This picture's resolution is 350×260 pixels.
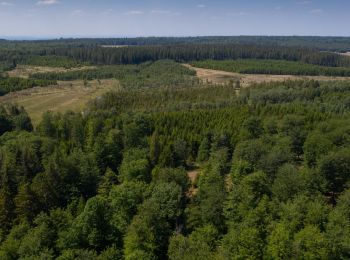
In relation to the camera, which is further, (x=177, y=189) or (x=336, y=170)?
(x=336, y=170)

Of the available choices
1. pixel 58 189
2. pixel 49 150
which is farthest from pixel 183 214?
pixel 49 150

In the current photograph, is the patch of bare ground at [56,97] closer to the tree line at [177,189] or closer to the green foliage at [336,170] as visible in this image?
the tree line at [177,189]

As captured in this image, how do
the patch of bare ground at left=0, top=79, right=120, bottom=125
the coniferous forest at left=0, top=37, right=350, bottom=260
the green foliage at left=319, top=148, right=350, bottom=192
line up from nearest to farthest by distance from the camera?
1. the coniferous forest at left=0, top=37, right=350, bottom=260
2. the green foliage at left=319, top=148, right=350, bottom=192
3. the patch of bare ground at left=0, top=79, right=120, bottom=125

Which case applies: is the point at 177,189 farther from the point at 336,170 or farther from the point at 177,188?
the point at 336,170

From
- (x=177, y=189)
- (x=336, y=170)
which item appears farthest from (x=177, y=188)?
(x=336, y=170)

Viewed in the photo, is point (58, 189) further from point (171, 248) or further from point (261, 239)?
point (261, 239)

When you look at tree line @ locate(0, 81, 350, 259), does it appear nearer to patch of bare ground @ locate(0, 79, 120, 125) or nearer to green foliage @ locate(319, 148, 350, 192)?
green foliage @ locate(319, 148, 350, 192)

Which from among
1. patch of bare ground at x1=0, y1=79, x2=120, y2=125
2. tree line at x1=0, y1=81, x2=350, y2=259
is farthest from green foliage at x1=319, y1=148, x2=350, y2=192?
patch of bare ground at x1=0, y1=79, x2=120, y2=125

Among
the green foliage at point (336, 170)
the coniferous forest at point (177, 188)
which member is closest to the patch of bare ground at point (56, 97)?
the coniferous forest at point (177, 188)
